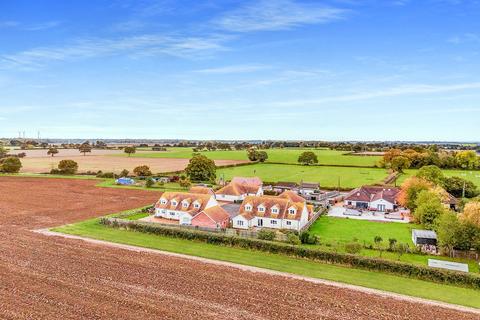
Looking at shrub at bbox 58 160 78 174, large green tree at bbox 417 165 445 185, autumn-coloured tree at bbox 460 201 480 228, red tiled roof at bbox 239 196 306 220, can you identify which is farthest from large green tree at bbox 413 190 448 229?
shrub at bbox 58 160 78 174

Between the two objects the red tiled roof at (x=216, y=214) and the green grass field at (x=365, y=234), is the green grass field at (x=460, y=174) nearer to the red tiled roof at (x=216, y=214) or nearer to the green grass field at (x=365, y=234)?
the green grass field at (x=365, y=234)

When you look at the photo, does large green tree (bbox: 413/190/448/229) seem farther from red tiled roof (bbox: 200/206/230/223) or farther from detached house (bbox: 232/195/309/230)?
red tiled roof (bbox: 200/206/230/223)

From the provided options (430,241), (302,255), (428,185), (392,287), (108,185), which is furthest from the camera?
(108,185)

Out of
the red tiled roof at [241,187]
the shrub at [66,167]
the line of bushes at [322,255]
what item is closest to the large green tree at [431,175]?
the red tiled roof at [241,187]

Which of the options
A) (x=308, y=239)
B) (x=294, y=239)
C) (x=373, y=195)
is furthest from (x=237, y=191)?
(x=294, y=239)

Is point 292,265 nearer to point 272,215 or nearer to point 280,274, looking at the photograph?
point 280,274

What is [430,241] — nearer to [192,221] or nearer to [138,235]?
[192,221]

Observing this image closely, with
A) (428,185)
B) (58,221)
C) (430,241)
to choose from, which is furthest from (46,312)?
(428,185)
